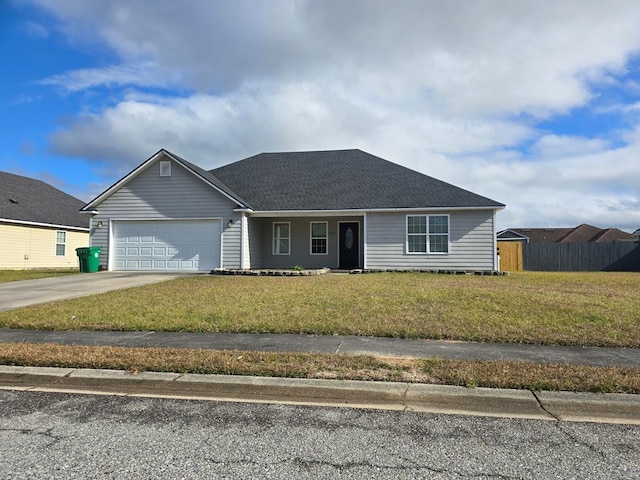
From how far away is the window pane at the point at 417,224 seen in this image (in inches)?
728

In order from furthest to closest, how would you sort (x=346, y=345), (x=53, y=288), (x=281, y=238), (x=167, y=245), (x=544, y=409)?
1. (x=281, y=238)
2. (x=167, y=245)
3. (x=53, y=288)
4. (x=346, y=345)
5. (x=544, y=409)

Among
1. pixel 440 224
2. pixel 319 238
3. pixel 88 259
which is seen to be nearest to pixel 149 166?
pixel 88 259

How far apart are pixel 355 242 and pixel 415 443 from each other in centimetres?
1707

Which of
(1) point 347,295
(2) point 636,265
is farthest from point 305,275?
(2) point 636,265

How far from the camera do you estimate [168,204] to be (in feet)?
62.6

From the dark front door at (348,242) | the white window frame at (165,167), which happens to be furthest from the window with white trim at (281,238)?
the white window frame at (165,167)

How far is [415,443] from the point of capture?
11.7ft

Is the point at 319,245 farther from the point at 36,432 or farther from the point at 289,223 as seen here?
the point at 36,432

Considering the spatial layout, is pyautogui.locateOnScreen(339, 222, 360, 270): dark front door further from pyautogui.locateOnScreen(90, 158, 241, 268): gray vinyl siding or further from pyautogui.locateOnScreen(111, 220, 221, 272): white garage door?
pyautogui.locateOnScreen(111, 220, 221, 272): white garage door

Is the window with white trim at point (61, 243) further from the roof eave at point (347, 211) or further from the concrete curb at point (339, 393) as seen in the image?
the concrete curb at point (339, 393)

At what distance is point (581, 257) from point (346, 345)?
26017mm

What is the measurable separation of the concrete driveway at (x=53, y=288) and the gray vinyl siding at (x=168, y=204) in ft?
13.4

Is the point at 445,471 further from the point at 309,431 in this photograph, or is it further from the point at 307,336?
the point at 307,336

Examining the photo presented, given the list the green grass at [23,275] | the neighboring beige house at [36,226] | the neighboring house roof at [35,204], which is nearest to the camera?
the green grass at [23,275]
